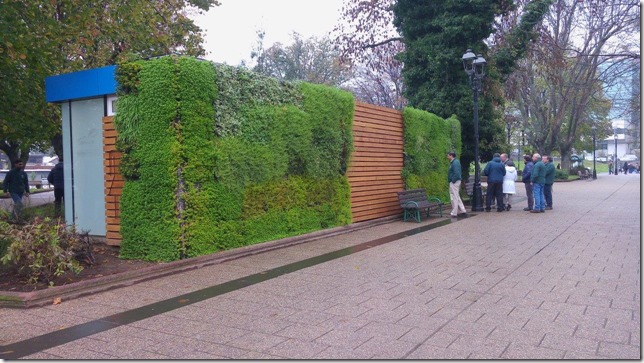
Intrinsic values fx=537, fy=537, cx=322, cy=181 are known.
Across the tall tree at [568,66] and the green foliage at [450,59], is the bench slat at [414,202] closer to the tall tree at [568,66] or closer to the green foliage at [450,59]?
the green foliage at [450,59]

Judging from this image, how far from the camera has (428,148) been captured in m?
16.8

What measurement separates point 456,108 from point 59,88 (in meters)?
13.7

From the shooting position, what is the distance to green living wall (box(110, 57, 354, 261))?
8.26 metres

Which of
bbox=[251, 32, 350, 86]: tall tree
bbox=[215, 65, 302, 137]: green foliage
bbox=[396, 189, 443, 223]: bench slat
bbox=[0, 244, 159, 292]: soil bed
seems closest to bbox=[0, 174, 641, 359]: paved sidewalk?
bbox=[0, 244, 159, 292]: soil bed

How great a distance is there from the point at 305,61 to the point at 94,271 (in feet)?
119

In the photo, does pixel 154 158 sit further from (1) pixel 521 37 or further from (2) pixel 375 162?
(1) pixel 521 37

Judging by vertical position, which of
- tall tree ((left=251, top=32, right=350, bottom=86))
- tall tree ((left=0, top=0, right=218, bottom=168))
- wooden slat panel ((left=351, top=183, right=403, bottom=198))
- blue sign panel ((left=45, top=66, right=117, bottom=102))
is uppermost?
tall tree ((left=251, top=32, right=350, bottom=86))

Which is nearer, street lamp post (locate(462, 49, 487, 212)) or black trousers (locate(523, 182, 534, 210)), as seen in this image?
street lamp post (locate(462, 49, 487, 212))

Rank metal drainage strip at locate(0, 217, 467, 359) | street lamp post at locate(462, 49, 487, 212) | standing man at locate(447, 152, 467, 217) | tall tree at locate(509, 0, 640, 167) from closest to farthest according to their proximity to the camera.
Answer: metal drainage strip at locate(0, 217, 467, 359) → standing man at locate(447, 152, 467, 217) → street lamp post at locate(462, 49, 487, 212) → tall tree at locate(509, 0, 640, 167)

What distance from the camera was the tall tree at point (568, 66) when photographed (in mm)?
23828

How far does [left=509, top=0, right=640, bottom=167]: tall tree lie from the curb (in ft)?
56.4

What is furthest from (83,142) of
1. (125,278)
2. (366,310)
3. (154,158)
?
(366,310)

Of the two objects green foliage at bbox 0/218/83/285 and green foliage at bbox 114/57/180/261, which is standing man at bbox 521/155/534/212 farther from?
green foliage at bbox 0/218/83/285

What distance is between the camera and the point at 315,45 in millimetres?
42125
